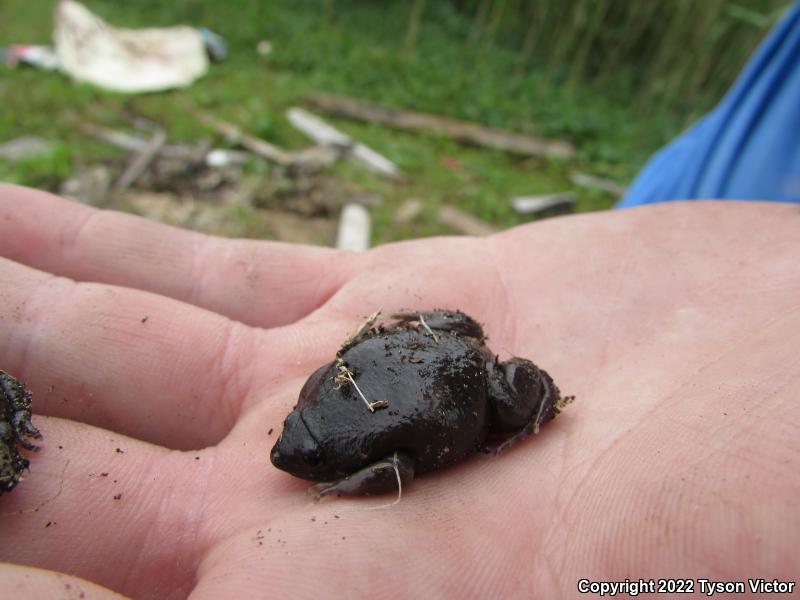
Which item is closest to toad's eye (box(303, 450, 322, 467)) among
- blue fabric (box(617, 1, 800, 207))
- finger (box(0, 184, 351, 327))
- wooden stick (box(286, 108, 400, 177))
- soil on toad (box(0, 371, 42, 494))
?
soil on toad (box(0, 371, 42, 494))

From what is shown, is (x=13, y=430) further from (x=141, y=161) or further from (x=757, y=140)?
(x=141, y=161)

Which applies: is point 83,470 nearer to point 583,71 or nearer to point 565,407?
point 565,407

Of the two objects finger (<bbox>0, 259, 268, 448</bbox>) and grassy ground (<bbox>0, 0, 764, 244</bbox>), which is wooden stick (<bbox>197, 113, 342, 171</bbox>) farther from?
finger (<bbox>0, 259, 268, 448</bbox>)

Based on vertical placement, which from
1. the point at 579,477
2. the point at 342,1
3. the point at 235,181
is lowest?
the point at 235,181

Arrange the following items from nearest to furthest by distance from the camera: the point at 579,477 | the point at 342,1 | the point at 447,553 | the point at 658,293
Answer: the point at 447,553, the point at 579,477, the point at 658,293, the point at 342,1

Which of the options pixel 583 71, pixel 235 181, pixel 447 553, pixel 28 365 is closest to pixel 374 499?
pixel 447 553

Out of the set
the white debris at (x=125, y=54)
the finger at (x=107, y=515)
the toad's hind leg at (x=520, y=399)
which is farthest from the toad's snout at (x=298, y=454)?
the white debris at (x=125, y=54)
